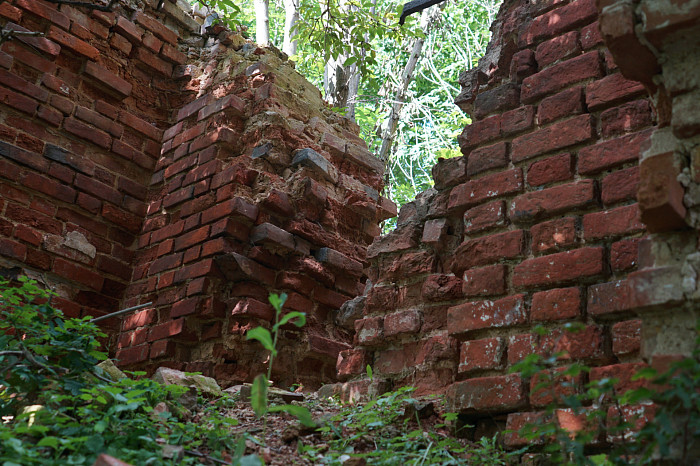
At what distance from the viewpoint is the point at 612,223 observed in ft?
6.64

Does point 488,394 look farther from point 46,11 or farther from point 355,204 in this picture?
point 46,11

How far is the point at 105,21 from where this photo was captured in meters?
4.19

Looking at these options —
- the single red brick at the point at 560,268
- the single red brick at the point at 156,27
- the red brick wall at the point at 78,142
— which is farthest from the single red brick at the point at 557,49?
the single red brick at the point at 156,27

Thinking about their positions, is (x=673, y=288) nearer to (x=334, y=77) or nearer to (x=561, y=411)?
(x=561, y=411)

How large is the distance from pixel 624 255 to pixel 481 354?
0.55m

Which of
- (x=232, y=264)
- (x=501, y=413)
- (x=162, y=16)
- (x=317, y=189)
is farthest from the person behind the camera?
(x=162, y=16)

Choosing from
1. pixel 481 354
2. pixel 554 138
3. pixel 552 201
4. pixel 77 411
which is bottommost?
pixel 77 411

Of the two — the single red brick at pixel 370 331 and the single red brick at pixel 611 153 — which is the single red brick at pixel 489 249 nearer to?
the single red brick at pixel 611 153

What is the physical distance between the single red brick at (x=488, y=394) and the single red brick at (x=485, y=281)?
0.98 feet

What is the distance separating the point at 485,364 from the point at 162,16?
11.7ft

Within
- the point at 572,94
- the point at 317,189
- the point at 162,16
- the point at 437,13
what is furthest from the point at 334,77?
the point at 572,94

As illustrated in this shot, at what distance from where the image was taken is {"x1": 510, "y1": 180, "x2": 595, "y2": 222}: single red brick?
212 centimetres

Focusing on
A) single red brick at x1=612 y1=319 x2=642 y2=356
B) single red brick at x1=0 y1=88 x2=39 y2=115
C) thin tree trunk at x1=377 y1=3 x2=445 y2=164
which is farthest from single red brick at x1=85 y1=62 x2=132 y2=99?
thin tree trunk at x1=377 y1=3 x2=445 y2=164

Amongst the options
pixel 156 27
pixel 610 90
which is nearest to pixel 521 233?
pixel 610 90
